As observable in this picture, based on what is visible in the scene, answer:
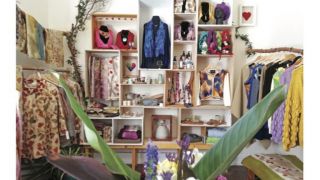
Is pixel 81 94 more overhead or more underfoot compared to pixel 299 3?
more underfoot

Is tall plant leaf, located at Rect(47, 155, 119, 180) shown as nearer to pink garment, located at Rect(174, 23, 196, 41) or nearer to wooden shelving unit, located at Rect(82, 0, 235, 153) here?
wooden shelving unit, located at Rect(82, 0, 235, 153)

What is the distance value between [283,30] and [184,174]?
2.93m

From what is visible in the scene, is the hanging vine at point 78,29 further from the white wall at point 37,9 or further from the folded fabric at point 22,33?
the folded fabric at point 22,33

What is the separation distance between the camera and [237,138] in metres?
0.53

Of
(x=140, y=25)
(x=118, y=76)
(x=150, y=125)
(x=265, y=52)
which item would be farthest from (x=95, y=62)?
(x=265, y=52)

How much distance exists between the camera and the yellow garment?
1.87 m

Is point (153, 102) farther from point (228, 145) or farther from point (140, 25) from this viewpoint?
point (228, 145)

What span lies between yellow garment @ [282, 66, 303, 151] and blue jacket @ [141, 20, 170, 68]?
150 centimetres

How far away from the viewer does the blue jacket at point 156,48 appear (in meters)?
3.16

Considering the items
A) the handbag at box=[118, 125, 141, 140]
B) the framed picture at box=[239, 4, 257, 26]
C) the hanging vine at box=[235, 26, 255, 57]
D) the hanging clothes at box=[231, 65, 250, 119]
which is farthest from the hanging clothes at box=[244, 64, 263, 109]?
the handbag at box=[118, 125, 141, 140]

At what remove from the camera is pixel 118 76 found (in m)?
3.24

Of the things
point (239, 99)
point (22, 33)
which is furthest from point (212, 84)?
point (22, 33)

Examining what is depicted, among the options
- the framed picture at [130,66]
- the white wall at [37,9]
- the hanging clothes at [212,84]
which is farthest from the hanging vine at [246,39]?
the white wall at [37,9]

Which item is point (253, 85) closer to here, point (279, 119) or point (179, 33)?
point (279, 119)
